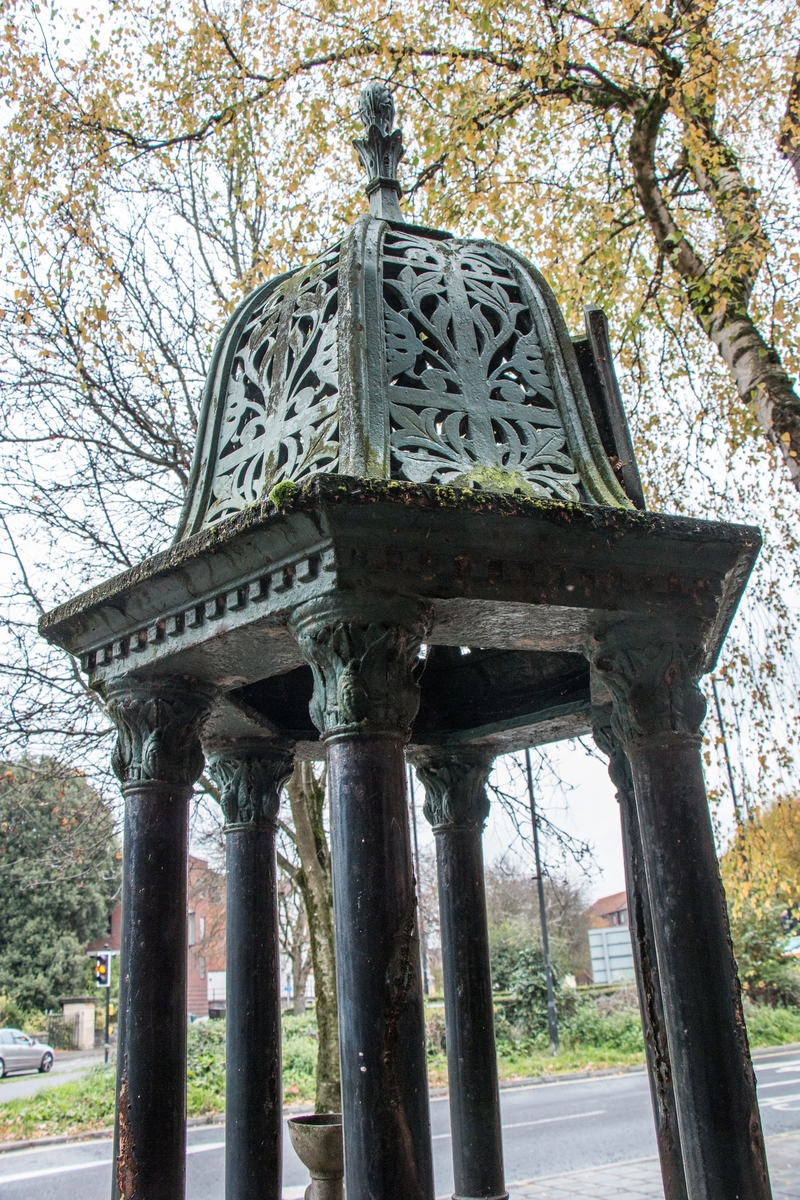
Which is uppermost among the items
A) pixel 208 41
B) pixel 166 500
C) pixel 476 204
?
pixel 208 41

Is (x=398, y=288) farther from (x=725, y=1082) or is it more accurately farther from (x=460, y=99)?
(x=460, y=99)

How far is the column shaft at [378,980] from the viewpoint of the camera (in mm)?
2584

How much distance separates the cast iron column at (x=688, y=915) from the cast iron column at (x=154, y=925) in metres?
1.58

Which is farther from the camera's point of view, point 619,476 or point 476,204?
point 476,204

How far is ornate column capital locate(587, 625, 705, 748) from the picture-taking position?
336 centimetres

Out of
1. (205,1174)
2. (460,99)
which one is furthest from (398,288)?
(205,1174)

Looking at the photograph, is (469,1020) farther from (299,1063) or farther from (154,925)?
(299,1063)

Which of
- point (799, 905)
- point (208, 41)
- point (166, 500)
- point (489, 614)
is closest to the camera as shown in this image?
point (489, 614)

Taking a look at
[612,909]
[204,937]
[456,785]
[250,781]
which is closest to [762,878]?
[456,785]

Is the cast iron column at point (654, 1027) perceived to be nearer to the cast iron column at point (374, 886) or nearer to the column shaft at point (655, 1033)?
the column shaft at point (655, 1033)

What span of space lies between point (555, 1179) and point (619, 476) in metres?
7.27

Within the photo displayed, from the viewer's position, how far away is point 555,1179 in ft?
28.5

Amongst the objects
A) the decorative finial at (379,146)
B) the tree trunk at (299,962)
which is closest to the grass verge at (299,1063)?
the tree trunk at (299,962)

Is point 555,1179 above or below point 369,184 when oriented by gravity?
below
